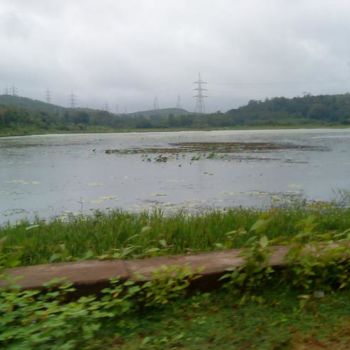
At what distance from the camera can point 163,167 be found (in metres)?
21.1

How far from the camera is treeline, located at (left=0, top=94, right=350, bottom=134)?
93.9 metres

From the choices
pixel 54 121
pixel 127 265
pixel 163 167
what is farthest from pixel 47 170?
pixel 54 121

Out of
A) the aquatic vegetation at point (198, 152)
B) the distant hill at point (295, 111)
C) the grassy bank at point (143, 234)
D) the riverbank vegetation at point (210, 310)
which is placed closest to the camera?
the riverbank vegetation at point (210, 310)

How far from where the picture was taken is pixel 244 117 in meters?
108

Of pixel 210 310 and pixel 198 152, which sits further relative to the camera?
pixel 198 152

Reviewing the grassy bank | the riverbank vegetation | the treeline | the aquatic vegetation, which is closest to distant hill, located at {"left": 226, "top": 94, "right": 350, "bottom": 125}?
the treeline

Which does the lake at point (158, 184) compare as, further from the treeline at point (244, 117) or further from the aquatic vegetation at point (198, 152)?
the treeline at point (244, 117)

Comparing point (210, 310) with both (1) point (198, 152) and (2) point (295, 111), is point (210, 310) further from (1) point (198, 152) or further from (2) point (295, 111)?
(2) point (295, 111)

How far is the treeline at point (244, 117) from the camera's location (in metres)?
93.9

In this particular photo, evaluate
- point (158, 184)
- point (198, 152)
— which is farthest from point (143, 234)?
point (198, 152)

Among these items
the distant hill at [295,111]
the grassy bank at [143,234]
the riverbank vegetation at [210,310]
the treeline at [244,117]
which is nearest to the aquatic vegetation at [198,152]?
the grassy bank at [143,234]

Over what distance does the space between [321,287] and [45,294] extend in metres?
1.96

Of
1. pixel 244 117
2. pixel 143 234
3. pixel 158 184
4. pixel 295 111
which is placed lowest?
pixel 158 184

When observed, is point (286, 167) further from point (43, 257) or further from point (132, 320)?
point (132, 320)
